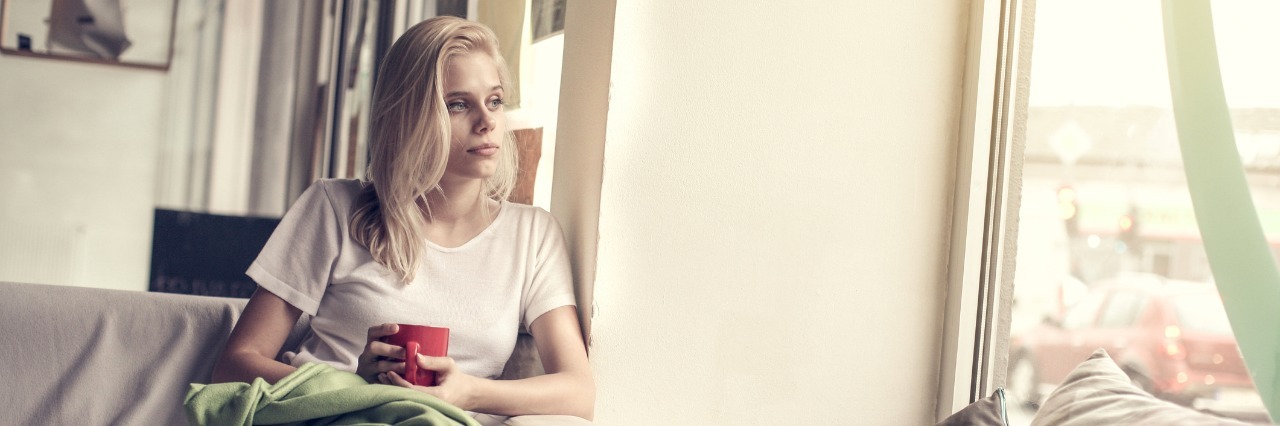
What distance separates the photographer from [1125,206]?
1479mm

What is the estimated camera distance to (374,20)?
12.8 ft

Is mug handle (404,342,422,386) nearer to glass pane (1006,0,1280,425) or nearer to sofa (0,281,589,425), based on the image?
sofa (0,281,589,425)

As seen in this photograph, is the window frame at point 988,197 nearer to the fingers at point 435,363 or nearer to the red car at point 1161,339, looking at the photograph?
the red car at point 1161,339

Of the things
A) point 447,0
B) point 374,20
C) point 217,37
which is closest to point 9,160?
point 217,37

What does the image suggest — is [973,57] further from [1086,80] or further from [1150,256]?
[1150,256]

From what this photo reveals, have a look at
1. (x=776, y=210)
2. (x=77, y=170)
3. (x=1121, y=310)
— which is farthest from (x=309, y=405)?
(x=77, y=170)

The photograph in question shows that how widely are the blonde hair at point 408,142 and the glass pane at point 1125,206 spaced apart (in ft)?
3.16

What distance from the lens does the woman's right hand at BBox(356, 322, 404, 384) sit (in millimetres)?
1351

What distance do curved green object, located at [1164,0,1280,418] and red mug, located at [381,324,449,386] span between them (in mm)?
973

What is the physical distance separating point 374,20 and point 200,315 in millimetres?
2356

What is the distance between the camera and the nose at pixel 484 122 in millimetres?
1668

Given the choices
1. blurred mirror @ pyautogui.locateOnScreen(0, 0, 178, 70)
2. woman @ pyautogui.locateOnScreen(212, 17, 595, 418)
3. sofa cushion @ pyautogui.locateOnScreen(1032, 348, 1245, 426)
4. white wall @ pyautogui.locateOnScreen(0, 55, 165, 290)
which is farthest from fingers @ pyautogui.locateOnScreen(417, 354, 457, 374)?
blurred mirror @ pyautogui.locateOnScreen(0, 0, 178, 70)

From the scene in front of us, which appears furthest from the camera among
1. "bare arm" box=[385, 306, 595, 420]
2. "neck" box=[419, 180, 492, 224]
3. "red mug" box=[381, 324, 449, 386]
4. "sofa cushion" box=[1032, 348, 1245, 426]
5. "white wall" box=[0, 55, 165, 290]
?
"white wall" box=[0, 55, 165, 290]

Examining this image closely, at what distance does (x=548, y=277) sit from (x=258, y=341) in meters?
0.46
